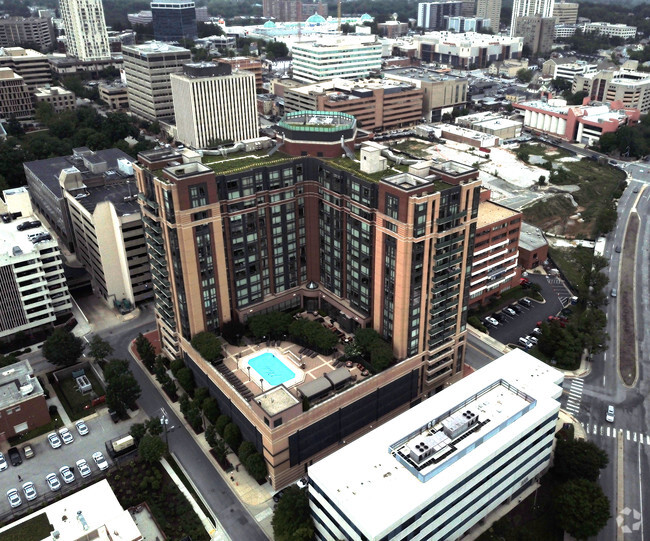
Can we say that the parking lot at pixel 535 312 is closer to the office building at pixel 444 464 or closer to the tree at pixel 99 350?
the office building at pixel 444 464

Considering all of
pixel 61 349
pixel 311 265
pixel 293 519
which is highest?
pixel 311 265

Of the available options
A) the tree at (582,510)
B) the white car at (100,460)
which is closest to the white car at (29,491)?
the white car at (100,460)

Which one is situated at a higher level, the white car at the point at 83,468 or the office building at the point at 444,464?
the office building at the point at 444,464

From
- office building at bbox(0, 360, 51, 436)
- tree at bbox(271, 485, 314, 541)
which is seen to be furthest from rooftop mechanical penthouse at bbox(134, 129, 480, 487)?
office building at bbox(0, 360, 51, 436)

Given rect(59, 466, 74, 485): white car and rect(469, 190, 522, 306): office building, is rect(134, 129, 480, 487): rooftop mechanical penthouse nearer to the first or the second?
rect(59, 466, 74, 485): white car

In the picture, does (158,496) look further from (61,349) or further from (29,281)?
(29,281)

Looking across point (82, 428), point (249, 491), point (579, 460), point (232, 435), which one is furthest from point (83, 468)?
point (579, 460)

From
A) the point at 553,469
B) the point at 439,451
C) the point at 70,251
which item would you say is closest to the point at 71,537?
the point at 439,451
